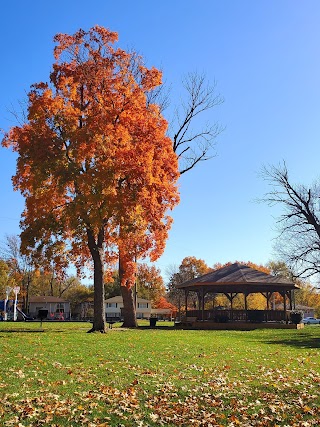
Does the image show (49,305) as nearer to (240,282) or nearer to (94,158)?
(240,282)

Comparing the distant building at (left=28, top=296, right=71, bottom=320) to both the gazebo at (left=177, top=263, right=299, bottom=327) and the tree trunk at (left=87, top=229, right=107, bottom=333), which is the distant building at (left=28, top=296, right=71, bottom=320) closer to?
the gazebo at (left=177, top=263, right=299, bottom=327)

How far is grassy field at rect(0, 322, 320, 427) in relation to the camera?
6316 millimetres

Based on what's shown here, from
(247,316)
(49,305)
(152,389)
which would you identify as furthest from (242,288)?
(49,305)

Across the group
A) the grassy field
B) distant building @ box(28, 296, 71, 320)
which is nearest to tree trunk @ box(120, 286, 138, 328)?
the grassy field

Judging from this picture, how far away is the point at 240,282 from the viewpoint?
31812mm

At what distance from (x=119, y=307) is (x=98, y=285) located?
5483 cm

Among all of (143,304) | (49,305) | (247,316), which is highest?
(247,316)

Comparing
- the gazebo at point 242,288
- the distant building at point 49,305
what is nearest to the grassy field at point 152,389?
the gazebo at point 242,288

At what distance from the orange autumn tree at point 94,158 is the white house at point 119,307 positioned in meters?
50.9

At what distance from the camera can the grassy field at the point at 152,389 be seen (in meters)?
6.32

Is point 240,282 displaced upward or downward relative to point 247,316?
upward

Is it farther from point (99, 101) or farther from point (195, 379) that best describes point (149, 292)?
point (195, 379)

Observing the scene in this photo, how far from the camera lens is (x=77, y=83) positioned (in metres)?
22.8

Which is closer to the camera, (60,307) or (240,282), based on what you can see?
(240,282)
